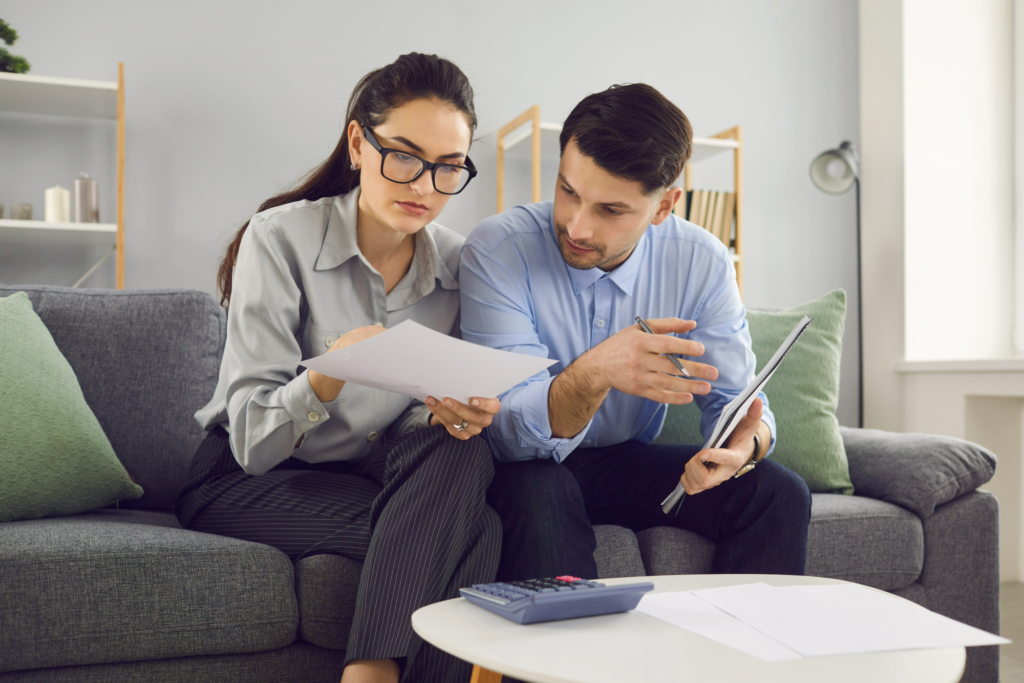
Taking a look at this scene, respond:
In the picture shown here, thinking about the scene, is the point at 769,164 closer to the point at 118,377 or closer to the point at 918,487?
the point at 918,487

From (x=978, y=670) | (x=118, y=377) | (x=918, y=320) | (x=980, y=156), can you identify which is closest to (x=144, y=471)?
(x=118, y=377)

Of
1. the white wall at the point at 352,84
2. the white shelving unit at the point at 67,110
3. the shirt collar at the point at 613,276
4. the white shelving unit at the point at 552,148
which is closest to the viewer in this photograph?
the shirt collar at the point at 613,276

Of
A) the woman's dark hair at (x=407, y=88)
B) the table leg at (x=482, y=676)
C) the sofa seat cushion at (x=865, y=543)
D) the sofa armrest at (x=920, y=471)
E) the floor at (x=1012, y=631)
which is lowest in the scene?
the floor at (x=1012, y=631)

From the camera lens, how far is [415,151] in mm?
1224

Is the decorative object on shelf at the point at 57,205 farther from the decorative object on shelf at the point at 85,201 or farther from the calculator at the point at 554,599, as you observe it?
the calculator at the point at 554,599

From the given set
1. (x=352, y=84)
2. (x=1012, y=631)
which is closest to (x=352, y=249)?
(x=352, y=84)

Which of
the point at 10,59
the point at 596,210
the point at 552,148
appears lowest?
the point at 596,210

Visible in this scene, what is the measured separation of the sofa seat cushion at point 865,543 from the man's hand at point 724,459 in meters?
0.26

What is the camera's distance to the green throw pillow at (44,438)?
123cm

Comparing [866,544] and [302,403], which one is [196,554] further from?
[866,544]

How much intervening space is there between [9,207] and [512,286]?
188 cm

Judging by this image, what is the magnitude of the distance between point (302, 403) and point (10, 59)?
1.86 m

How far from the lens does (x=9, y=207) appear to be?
2.37 m

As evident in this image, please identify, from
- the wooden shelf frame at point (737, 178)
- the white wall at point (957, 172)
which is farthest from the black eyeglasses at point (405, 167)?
the white wall at point (957, 172)
